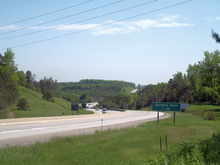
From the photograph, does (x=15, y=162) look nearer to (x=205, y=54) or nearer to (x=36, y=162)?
(x=36, y=162)

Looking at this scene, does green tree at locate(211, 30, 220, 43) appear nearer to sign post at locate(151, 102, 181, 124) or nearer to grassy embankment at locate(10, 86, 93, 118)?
sign post at locate(151, 102, 181, 124)

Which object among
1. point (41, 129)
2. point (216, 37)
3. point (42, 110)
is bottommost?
point (42, 110)

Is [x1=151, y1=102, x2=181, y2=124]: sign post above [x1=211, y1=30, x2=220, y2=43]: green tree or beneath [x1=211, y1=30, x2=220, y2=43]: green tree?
beneath

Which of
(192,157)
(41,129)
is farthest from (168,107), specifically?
(192,157)

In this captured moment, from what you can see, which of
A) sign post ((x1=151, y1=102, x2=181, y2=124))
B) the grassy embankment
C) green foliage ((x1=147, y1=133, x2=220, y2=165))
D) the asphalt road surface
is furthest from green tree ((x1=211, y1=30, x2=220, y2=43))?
the grassy embankment

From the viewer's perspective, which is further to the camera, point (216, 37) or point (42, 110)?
point (42, 110)

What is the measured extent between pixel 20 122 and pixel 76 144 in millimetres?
16122

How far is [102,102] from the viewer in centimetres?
17938

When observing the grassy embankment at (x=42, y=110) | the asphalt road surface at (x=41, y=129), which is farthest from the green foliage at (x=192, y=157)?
the grassy embankment at (x=42, y=110)

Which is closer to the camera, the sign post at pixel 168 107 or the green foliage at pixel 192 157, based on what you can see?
the green foliage at pixel 192 157

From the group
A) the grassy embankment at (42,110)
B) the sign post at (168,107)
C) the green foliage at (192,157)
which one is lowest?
the grassy embankment at (42,110)

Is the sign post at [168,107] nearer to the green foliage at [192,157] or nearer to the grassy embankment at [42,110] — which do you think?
the green foliage at [192,157]

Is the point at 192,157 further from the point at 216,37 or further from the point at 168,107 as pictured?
the point at 168,107

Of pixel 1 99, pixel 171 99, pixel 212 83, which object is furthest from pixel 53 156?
pixel 171 99
